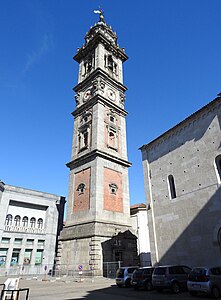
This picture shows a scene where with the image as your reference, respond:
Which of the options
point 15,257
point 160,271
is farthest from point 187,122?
point 15,257

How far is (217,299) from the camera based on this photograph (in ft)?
36.7

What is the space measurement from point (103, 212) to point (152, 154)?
9.35m

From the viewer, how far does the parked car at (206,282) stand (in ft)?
37.8

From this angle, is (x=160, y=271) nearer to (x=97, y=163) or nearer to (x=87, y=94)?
(x=97, y=163)

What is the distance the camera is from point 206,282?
11.6 metres

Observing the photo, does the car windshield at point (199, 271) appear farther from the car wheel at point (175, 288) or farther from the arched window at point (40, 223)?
the arched window at point (40, 223)

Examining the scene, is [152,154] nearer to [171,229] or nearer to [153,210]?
[153,210]

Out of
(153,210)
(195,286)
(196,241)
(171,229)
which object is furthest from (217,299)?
(153,210)

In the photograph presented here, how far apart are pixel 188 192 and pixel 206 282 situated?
712 cm

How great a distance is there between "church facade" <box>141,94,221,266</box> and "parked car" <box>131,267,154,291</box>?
2.77 metres

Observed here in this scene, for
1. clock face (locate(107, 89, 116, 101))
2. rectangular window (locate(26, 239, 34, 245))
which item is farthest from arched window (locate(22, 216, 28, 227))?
clock face (locate(107, 89, 116, 101))

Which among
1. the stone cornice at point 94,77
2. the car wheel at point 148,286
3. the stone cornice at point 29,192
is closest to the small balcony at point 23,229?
the stone cornice at point 29,192

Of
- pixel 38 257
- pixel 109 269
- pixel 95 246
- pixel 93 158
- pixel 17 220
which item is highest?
pixel 93 158

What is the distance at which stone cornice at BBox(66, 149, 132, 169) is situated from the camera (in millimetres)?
29234
